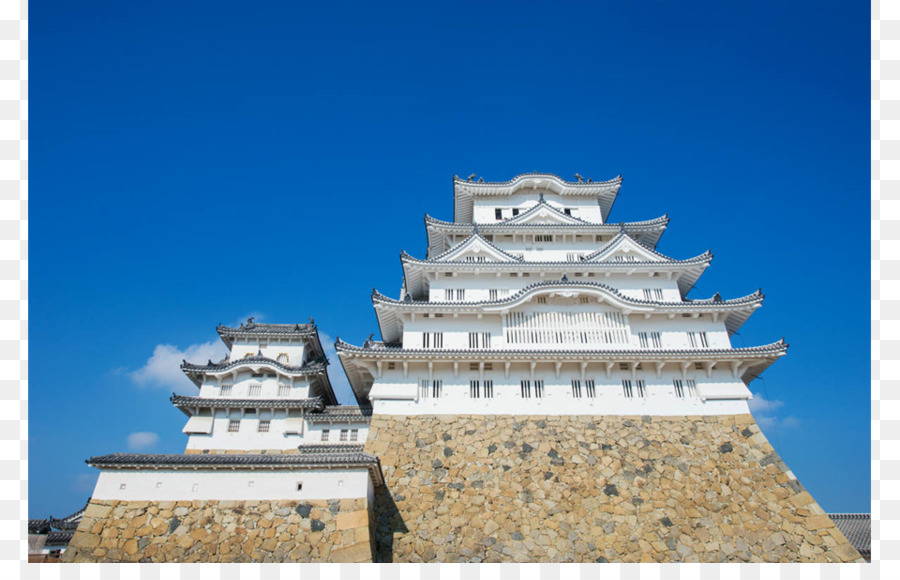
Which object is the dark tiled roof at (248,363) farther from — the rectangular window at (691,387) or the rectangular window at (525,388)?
the rectangular window at (691,387)

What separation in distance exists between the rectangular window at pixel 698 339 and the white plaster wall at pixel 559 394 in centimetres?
140

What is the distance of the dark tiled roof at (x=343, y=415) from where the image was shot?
24.9 m

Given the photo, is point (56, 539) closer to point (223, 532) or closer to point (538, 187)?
point (223, 532)

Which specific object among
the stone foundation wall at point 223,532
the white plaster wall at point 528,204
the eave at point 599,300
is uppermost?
the white plaster wall at point 528,204

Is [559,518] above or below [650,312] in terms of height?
below

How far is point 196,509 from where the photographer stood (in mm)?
14828

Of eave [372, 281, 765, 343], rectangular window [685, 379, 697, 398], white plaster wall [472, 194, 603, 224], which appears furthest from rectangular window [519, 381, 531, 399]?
white plaster wall [472, 194, 603, 224]

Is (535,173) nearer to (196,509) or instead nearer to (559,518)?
(559,518)

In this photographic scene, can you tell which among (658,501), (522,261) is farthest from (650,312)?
(658,501)

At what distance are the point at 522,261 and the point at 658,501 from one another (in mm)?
12056

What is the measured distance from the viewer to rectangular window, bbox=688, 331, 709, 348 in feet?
73.4

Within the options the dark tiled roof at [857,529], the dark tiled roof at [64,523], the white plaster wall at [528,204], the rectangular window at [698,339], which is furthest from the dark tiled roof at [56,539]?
the dark tiled roof at [857,529]

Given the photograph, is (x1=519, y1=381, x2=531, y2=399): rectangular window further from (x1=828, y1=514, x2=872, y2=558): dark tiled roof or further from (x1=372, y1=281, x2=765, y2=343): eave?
(x1=828, y1=514, x2=872, y2=558): dark tiled roof

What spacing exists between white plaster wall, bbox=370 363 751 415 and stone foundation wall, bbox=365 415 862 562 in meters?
0.45
